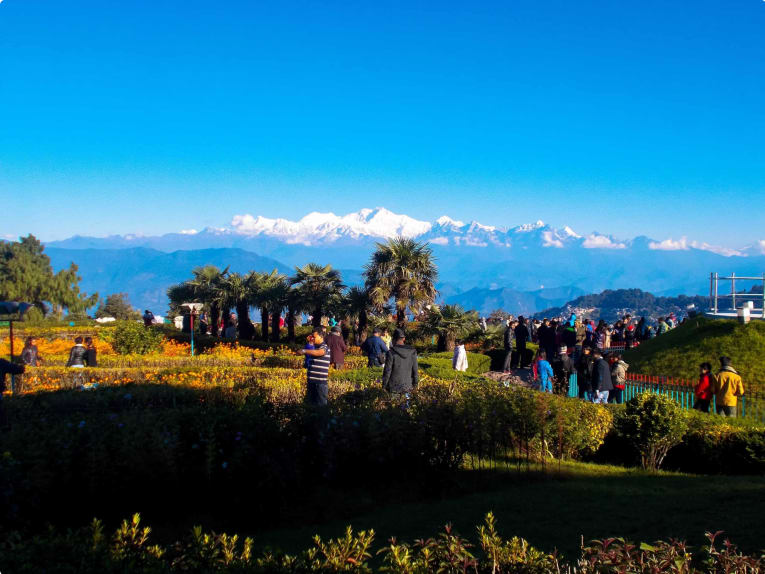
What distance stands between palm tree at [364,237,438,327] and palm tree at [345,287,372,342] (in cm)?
42

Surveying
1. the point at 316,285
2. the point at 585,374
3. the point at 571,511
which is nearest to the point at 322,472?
the point at 571,511

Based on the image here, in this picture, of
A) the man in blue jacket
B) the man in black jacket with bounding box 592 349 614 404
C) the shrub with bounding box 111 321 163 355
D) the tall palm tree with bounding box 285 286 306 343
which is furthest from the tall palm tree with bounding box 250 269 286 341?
the man in black jacket with bounding box 592 349 614 404

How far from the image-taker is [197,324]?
2919 cm

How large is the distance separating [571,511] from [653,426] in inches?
124

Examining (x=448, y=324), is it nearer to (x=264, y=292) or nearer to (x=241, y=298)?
(x=264, y=292)

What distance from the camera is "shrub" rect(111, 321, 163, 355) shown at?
19984 mm

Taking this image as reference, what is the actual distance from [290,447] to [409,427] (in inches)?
53.3

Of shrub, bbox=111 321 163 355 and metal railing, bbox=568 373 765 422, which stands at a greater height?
shrub, bbox=111 321 163 355

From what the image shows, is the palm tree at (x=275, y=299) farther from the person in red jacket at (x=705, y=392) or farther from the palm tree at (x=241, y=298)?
the person in red jacket at (x=705, y=392)

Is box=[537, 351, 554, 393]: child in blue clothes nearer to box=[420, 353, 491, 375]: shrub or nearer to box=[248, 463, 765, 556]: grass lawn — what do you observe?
box=[420, 353, 491, 375]: shrub

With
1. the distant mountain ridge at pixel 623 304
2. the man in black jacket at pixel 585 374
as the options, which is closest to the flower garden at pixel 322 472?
the man in black jacket at pixel 585 374

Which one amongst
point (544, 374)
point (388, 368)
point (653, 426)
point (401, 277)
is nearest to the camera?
point (653, 426)

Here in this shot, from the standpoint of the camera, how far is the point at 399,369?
949 cm

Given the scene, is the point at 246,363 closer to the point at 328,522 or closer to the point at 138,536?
the point at 328,522
